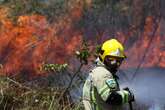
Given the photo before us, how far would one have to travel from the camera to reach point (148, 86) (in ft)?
36.8

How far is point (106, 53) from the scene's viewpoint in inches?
240

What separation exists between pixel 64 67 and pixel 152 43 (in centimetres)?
278

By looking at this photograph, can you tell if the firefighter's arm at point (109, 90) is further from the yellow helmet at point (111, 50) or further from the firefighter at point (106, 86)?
the yellow helmet at point (111, 50)

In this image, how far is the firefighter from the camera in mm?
5820

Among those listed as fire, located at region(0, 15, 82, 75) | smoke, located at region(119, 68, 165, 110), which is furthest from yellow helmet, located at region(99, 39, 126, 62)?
fire, located at region(0, 15, 82, 75)

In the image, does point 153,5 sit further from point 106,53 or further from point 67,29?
point 106,53

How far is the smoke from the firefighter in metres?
4.41

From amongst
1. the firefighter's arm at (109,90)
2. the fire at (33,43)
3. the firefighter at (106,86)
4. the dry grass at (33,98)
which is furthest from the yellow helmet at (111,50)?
the fire at (33,43)

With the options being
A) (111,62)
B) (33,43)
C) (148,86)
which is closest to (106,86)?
(111,62)

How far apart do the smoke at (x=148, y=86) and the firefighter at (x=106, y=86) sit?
14.5 feet

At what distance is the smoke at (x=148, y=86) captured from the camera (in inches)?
419

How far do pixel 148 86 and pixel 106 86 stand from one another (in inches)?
217

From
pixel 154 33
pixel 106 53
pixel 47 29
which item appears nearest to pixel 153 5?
pixel 154 33

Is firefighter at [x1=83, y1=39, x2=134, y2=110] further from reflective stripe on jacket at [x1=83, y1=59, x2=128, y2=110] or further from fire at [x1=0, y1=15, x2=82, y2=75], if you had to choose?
fire at [x1=0, y1=15, x2=82, y2=75]
